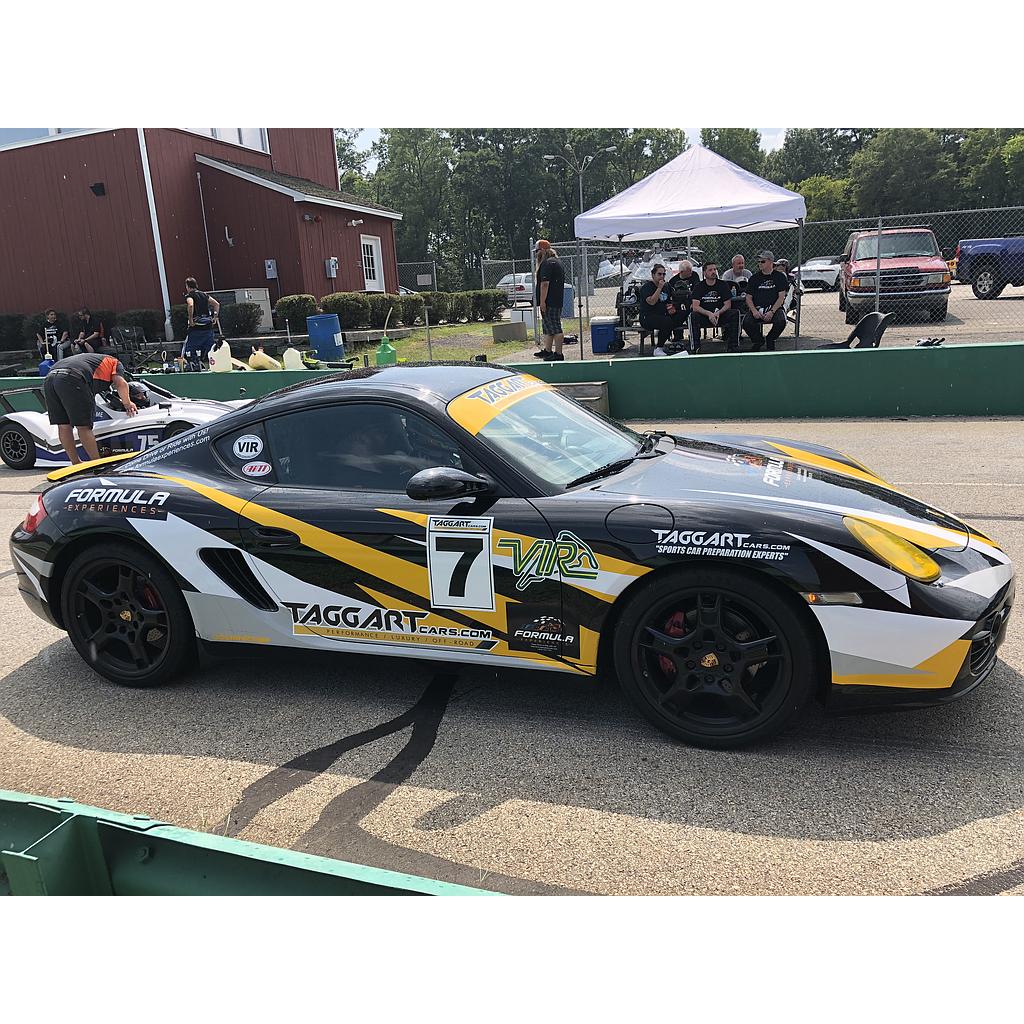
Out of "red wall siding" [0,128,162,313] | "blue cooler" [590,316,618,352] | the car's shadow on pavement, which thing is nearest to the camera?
the car's shadow on pavement

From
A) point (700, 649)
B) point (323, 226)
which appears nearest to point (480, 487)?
point (700, 649)

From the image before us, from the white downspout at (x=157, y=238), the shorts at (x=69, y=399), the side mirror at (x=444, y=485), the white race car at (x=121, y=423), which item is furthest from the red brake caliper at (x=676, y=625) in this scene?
the white downspout at (x=157, y=238)

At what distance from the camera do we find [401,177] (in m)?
69.7

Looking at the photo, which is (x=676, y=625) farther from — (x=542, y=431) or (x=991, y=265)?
(x=991, y=265)

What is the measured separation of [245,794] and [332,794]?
33 cm

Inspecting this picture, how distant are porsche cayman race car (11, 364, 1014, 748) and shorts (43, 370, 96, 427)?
475cm

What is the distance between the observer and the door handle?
3.86 meters

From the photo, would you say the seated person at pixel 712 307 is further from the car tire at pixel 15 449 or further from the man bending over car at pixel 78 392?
the car tire at pixel 15 449

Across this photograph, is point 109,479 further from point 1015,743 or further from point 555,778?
point 1015,743

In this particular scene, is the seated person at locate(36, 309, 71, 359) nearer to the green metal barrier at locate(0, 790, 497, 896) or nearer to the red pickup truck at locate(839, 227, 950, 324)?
the red pickup truck at locate(839, 227, 950, 324)

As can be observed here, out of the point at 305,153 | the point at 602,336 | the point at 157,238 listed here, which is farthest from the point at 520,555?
the point at 305,153

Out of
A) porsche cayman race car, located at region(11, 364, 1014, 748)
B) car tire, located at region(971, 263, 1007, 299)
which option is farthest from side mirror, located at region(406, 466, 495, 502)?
car tire, located at region(971, 263, 1007, 299)

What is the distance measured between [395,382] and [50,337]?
68.7ft

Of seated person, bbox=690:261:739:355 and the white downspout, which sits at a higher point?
the white downspout
